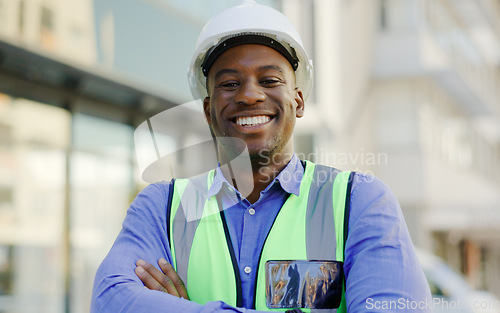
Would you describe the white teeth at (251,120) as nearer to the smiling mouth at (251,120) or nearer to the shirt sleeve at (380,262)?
the smiling mouth at (251,120)

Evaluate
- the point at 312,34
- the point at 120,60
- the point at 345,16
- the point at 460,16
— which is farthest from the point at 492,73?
the point at 120,60

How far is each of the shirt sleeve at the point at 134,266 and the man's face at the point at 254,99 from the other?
35 centimetres

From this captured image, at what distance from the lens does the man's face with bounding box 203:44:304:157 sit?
231 cm

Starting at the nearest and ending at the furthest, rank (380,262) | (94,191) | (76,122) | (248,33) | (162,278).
Result: (380,262)
(162,278)
(248,33)
(76,122)
(94,191)

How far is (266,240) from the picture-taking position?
2162mm

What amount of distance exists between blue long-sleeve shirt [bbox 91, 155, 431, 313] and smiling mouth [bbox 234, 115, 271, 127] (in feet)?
0.64

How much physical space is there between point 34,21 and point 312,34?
843 centimetres

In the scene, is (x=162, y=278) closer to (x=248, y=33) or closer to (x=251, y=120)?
(x=251, y=120)

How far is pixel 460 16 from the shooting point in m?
25.2

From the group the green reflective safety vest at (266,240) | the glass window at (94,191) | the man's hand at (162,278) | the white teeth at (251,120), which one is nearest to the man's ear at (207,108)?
the white teeth at (251,120)

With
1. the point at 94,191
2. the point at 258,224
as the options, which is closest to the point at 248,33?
the point at 258,224

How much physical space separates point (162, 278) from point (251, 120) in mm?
615

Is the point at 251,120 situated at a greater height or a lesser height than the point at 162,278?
greater

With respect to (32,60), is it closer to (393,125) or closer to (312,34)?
(312,34)
